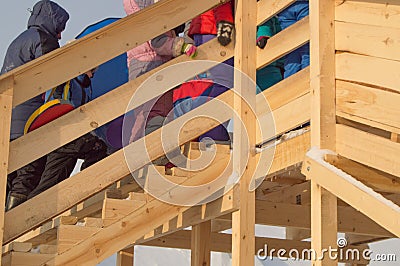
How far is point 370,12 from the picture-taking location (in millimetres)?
4430

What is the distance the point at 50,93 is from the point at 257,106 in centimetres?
162

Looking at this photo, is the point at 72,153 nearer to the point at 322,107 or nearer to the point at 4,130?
the point at 4,130

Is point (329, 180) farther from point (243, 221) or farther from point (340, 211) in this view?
point (340, 211)

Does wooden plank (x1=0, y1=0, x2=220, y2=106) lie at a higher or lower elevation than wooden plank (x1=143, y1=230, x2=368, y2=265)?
higher

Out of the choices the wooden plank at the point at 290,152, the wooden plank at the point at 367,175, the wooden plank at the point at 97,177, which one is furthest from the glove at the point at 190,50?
the wooden plank at the point at 367,175

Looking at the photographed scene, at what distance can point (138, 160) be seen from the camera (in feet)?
17.3

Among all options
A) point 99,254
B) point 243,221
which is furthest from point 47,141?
point 243,221

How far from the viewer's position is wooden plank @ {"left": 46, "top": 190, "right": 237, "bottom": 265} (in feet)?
16.9

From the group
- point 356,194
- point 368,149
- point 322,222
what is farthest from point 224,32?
point 356,194

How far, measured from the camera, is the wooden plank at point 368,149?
423 cm

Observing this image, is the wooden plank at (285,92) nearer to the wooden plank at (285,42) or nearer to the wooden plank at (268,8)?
the wooden plank at (285,42)

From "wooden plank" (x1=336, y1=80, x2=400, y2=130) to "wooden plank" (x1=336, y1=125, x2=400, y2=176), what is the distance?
91mm

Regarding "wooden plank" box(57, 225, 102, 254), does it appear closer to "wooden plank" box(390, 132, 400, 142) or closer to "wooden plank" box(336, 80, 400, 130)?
"wooden plank" box(336, 80, 400, 130)

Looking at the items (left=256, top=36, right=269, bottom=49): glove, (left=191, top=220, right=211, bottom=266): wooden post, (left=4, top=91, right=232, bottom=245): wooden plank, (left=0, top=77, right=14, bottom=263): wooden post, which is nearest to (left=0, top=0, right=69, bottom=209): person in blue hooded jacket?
(left=4, top=91, right=232, bottom=245): wooden plank
